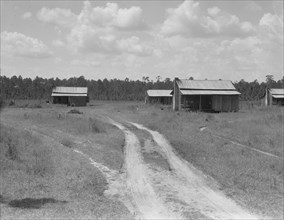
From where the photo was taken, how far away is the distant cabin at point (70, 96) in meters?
73.2

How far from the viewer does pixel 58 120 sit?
34.7 meters

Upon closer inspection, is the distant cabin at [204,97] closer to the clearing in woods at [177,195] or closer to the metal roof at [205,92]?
the metal roof at [205,92]

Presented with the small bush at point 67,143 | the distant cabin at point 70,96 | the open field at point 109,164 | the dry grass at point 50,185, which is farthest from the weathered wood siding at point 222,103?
the dry grass at point 50,185

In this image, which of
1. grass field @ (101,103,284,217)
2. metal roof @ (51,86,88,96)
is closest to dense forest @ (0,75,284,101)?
metal roof @ (51,86,88,96)

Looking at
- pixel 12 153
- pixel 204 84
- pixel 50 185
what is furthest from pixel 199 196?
pixel 204 84

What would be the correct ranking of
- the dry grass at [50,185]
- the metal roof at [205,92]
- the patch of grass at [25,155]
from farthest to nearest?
1. the metal roof at [205,92]
2. the patch of grass at [25,155]
3. the dry grass at [50,185]

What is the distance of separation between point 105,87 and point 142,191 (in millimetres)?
131957

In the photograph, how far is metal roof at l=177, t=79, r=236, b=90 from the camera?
181ft

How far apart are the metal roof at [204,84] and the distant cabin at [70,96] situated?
84.0 ft

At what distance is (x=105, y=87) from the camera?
14512 centimetres

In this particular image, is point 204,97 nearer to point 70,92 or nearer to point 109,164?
point 70,92

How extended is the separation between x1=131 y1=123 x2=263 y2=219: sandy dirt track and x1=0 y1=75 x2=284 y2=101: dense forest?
8159 centimetres

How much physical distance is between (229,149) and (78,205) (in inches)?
532

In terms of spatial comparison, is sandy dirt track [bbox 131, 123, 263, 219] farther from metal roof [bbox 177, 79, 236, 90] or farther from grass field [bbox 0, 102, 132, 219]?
metal roof [bbox 177, 79, 236, 90]
